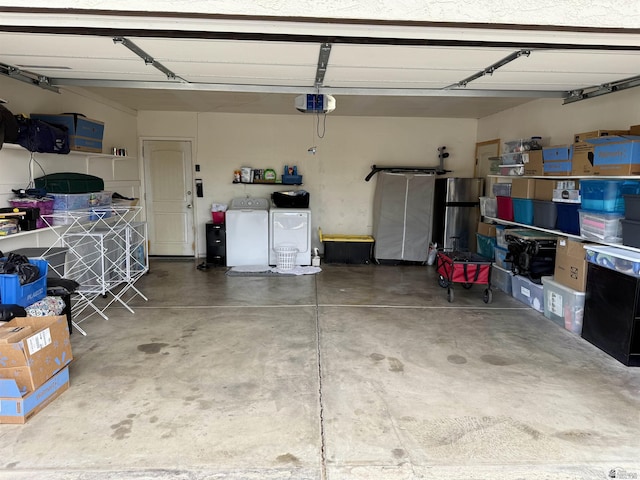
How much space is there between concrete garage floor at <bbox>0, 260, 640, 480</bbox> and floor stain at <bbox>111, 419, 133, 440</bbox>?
0.04 feet

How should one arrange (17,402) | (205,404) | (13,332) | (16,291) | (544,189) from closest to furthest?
(17,402) < (13,332) < (205,404) < (16,291) < (544,189)

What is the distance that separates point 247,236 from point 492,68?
14.1ft

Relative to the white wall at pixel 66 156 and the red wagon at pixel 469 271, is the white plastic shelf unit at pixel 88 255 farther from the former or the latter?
the red wagon at pixel 469 271

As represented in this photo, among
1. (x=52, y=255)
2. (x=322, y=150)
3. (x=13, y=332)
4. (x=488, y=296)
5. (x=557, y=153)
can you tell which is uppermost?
(x=322, y=150)

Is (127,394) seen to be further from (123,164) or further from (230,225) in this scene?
(123,164)

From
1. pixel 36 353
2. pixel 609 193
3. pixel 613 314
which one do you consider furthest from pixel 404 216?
pixel 36 353

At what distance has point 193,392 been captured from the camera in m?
2.82

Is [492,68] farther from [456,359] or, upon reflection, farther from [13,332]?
[13,332]

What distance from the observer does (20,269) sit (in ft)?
9.78

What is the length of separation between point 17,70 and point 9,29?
4.92ft

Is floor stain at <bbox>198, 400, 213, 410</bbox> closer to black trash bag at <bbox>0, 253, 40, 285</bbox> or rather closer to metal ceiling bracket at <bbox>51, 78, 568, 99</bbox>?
black trash bag at <bbox>0, 253, 40, 285</bbox>

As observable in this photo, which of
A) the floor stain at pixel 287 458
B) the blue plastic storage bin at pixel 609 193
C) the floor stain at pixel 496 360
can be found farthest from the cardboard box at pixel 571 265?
the floor stain at pixel 287 458

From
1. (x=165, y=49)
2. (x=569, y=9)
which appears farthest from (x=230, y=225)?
(x=569, y=9)

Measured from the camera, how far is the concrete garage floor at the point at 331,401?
2137 millimetres
